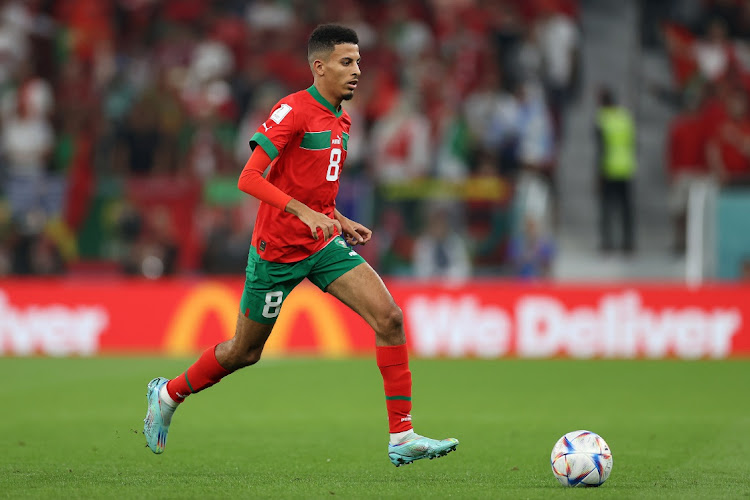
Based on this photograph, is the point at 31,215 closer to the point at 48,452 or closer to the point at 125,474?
the point at 48,452

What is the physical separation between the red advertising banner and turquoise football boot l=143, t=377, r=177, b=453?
29.4ft

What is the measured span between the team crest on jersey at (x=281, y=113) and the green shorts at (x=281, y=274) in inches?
31.9

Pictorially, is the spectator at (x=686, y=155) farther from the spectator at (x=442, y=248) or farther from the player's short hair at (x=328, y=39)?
the player's short hair at (x=328, y=39)

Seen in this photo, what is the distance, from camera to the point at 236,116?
19.1 m

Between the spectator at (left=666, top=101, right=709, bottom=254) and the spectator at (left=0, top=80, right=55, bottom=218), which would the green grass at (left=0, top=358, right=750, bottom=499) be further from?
the spectator at (left=0, top=80, right=55, bottom=218)

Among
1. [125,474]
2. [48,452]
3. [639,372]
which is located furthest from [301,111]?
[639,372]

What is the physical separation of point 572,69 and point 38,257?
8.58 meters

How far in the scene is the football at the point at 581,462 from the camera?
6.38m

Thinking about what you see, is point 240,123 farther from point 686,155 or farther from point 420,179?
point 686,155

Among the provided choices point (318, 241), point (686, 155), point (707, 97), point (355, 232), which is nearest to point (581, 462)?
point (355, 232)

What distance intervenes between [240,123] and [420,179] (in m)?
3.74

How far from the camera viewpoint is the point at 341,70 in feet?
23.4

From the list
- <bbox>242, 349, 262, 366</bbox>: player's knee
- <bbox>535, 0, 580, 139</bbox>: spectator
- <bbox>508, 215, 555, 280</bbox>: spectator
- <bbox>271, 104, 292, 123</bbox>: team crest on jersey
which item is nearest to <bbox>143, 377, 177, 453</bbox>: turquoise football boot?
<bbox>242, 349, 262, 366</bbox>: player's knee

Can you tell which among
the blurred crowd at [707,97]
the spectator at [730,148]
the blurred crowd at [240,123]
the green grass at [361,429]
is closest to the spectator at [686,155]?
the blurred crowd at [707,97]
